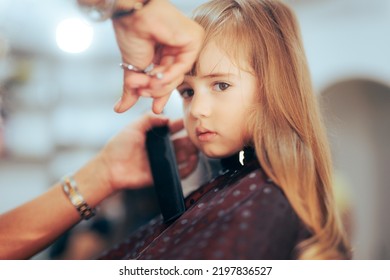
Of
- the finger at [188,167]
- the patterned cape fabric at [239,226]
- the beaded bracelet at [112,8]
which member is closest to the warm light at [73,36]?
the beaded bracelet at [112,8]

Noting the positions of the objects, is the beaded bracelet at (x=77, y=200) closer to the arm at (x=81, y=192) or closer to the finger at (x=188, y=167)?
the arm at (x=81, y=192)

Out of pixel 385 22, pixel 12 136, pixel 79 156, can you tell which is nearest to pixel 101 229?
pixel 79 156

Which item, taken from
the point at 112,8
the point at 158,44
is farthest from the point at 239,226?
the point at 112,8

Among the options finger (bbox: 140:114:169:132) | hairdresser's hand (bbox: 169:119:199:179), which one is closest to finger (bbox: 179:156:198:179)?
hairdresser's hand (bbox: 169:119:199:179)

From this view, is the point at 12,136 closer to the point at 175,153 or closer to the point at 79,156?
the point at 79,156

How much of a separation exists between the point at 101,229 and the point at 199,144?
0.39 m

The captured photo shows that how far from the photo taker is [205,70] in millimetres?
1057

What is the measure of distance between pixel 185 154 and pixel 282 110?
12.5 inches

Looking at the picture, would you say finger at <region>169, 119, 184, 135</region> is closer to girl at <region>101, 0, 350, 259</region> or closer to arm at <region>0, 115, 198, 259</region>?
arm at <region>0, 115, 198, 259</region>

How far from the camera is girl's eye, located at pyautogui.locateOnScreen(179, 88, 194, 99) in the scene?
1102mm

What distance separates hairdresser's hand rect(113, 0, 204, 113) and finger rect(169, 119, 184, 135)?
0.44ft

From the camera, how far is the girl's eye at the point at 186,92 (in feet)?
3.62

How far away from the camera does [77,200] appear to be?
1.20 meters

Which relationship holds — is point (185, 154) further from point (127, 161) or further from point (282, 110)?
point (282, 110)
